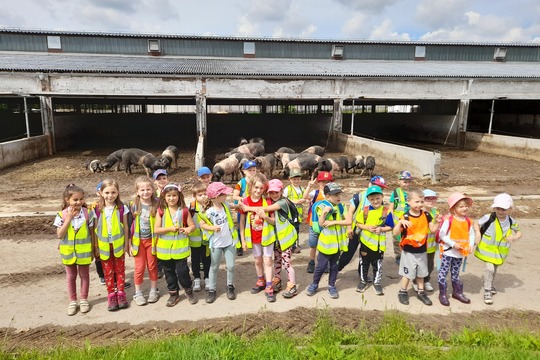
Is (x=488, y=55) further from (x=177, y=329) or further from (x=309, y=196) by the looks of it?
(x=177, y=329)

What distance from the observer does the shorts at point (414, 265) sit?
4.23 meters

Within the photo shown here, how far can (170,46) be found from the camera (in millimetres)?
27062

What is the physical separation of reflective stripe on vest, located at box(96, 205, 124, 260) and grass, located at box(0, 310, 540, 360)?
101cm

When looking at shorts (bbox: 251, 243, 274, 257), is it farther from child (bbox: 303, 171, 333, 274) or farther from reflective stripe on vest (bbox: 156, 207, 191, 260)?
reflective stripe on vest (bbox: 156, 207, 191, 260)

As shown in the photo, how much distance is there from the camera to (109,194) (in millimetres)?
4012

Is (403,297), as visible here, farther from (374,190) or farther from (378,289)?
(374,190)

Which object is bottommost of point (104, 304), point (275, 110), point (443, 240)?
point (104, 304)

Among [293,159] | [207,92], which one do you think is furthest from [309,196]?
[207,92]

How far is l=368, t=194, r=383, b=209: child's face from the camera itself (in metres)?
4.31

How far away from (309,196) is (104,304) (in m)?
3.02

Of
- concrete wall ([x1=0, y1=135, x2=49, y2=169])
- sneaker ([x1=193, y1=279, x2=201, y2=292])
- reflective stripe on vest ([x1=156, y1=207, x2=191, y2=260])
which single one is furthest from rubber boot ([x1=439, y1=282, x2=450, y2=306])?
concrete wall ([x1=0, y1=135, x2=49, y2=169])

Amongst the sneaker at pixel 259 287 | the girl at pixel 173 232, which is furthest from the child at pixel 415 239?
the girl at pixel 173 232

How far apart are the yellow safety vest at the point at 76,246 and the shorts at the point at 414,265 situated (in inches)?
146

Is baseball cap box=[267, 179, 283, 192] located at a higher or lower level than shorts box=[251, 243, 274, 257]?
higher
